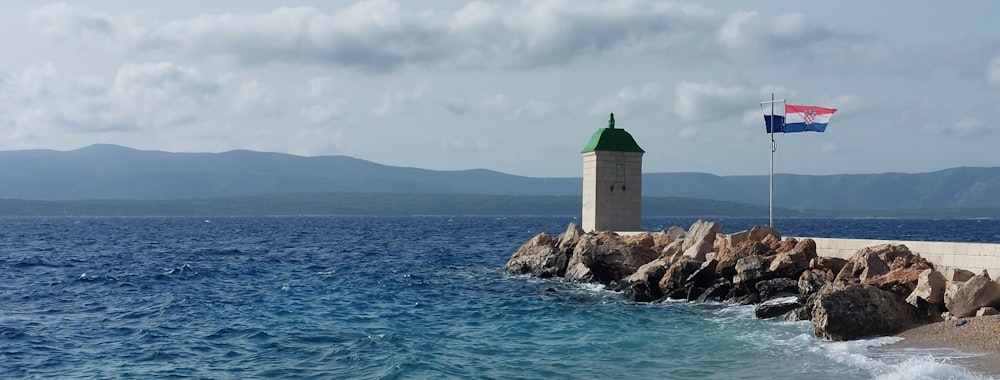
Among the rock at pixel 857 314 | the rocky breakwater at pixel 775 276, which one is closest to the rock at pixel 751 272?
the rocky breakwater at pixel 775 276

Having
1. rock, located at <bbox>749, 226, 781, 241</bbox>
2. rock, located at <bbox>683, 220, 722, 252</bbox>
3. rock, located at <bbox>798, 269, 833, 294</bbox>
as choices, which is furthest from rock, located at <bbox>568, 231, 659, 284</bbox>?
rock, located at <bbox>798, 269, 833, 294</bbox>

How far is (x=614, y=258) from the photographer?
97.0ft

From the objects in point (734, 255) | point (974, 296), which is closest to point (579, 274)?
point (734, 255)

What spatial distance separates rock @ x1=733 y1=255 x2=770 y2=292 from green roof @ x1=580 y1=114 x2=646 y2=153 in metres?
12.0

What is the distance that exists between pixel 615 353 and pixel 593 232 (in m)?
16.0

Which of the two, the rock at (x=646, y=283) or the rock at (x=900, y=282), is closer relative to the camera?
the rock at (x=900, y=282)

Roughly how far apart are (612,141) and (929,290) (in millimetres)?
17897

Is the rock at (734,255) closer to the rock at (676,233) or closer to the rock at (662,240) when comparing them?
the rock at (662,240)

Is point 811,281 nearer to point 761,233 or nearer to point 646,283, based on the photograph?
point 646,283

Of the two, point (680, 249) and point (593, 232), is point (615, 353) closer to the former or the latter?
point (680, 249)

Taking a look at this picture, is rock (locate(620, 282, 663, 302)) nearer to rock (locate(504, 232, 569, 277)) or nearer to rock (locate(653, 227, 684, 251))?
rock (locate(653, 227, 684, 251))

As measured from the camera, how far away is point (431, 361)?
17047 millimetres

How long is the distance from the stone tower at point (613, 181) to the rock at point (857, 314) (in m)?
17.2

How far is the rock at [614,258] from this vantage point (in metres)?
29.4
